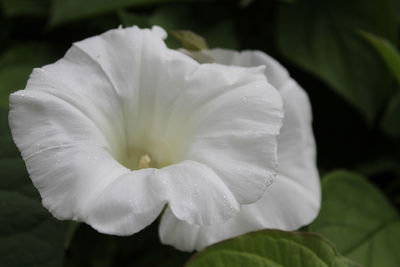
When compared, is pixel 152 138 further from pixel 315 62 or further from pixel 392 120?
pixel 392 120

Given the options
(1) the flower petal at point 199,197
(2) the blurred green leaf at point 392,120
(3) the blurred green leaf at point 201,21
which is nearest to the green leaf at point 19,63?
(3) the blurred green leaf at point 201,21

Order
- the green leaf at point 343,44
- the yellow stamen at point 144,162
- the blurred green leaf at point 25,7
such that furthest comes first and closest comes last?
1. the green leaf at point 343,44
2. the blurred green leaf at point 25,7
3. the yellow stamen at point 144,162

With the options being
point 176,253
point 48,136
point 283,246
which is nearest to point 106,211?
point 48,136

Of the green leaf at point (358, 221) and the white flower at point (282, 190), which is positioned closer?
the white flower at point (282, 190)

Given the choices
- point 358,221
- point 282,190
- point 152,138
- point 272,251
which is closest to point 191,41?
point 152,138

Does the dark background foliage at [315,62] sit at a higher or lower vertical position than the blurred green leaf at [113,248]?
higher

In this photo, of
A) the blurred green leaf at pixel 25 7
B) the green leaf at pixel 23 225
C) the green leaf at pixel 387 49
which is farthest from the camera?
the blurred green leaf at pixel 25 7

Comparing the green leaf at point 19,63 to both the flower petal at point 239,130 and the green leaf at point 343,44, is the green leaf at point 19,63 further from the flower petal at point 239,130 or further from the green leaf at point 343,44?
the green leaf at point 343,44
